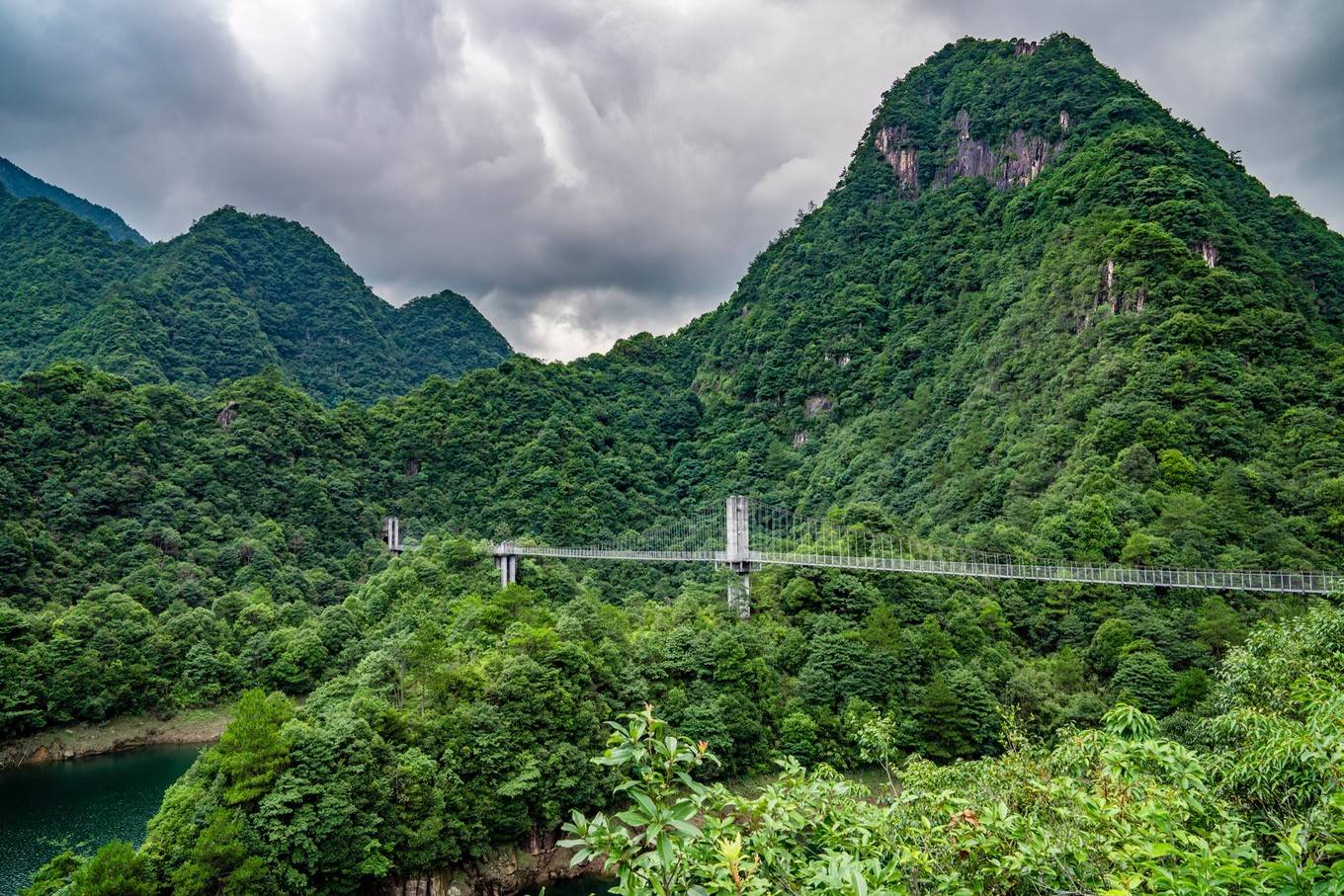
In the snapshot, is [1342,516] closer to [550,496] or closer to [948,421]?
[948,421]

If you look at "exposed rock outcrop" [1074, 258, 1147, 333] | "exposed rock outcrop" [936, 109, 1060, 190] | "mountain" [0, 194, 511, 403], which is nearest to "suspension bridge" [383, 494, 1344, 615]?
"exposed rock outcrop" [1074, 258, 1147, 333]

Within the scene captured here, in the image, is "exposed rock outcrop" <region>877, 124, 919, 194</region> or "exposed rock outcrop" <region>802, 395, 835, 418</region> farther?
"exposed rock outcrop" <region>877, 124, 919, 194</region>

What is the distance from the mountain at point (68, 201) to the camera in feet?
275

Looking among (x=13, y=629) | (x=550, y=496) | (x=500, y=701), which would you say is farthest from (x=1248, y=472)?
(x=13, y=629)

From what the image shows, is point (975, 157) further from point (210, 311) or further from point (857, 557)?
point (210, 311)

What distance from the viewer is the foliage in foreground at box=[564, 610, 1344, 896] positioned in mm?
2105

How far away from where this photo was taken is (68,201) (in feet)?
294

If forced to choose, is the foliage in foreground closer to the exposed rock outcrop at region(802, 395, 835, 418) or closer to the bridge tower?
the bridge tower

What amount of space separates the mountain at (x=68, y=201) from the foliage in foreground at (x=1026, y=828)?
106147 mm

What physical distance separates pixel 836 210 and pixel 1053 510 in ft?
152

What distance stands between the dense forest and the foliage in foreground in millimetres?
34

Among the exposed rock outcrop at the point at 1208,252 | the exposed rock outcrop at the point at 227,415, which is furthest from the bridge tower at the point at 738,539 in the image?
the exposed rock outcrop at the point at 227,415

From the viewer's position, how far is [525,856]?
14.7m

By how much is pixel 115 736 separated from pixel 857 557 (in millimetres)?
23790
